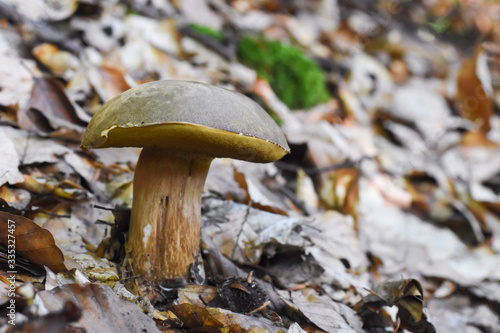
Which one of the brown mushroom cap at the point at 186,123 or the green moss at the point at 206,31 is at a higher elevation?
the brown mushroom cap at the point at 186,123

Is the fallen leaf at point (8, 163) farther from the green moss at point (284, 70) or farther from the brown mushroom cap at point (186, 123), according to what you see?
the green moss at point (284, 70)

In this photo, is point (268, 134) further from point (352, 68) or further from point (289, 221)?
point (352, 68)

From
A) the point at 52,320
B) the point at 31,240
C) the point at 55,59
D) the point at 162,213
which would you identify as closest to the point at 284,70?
the point at 55,59

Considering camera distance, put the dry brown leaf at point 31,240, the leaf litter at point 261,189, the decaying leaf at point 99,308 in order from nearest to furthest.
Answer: the decaying leaf at point 99,308 < the dry brown leaf at point 31,240 < the leaf litter at point 261,189

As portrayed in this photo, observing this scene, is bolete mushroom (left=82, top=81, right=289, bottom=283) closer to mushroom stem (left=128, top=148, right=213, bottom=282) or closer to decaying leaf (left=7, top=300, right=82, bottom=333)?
mushroom stem (left=128, top=148, right=213, bottom=282)

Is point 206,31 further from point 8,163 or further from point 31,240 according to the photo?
point 31,240

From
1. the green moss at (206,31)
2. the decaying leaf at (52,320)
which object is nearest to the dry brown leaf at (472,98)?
the green moss at (206,31)
